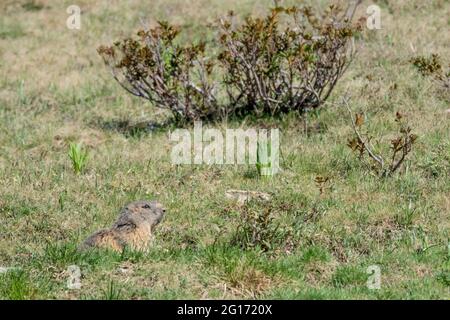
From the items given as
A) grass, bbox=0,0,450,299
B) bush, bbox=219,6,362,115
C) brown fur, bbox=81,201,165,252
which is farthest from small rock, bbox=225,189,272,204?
bush, bbox=219,6,362,115

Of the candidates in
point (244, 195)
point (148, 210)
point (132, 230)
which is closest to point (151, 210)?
point (148, 210)

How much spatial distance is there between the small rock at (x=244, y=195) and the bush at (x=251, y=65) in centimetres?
269

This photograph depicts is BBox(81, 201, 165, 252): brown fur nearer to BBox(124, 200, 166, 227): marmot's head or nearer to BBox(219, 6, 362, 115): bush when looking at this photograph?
A: BBox(124, 200, 166, 227): marmot's head

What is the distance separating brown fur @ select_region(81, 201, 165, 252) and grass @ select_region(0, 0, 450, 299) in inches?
6.9

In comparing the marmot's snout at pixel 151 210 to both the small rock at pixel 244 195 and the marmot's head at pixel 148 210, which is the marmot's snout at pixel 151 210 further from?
the small rock at pixel 244 195

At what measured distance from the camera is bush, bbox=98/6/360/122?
9961mm

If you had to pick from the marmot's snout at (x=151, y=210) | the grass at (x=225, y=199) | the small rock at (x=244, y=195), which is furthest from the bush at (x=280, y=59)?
the marmot's snout at (x=151, y=210)

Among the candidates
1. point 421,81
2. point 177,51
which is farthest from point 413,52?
point 177,51

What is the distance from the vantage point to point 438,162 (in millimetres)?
8023

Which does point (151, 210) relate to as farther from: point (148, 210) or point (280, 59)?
point (280, 59)

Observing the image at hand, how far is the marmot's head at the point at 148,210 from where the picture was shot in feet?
21.3

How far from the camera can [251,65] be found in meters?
10.1

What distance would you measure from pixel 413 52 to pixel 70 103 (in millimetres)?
5585
